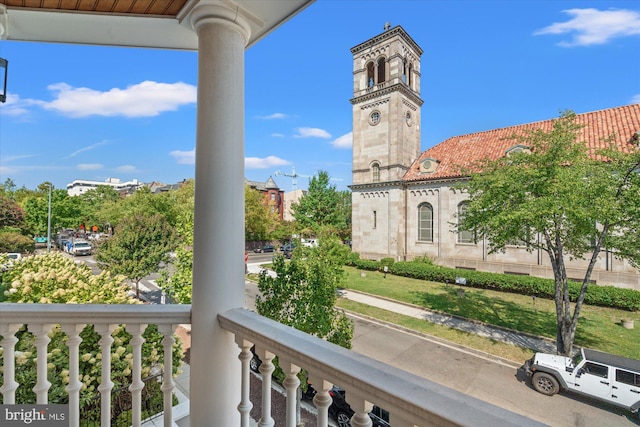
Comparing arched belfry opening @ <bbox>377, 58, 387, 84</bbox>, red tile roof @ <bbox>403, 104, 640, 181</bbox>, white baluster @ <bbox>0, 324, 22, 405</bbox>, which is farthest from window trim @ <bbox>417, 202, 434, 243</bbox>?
Result: white baluster @ <bbox>0, 324, 22, 405</bbox>

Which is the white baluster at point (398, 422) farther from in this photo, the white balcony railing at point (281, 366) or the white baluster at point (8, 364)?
the white baluster at point (8, 364)

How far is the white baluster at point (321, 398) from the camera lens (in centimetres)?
98

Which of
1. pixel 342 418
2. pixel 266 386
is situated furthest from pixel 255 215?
pixel 266 386

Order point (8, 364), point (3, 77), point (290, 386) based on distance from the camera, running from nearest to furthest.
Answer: point (290, 386) → point (8, 364) → point (3, 77)

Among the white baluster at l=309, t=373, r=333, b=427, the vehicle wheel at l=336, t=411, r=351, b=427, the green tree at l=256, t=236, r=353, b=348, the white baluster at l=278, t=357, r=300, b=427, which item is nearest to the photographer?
the white baluster at l=309, t=373, r=333, b=427

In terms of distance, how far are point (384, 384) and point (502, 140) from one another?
779 inches

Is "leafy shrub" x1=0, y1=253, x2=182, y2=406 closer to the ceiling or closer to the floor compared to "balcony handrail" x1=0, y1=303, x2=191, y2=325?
closer to the floor

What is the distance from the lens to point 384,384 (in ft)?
2.63

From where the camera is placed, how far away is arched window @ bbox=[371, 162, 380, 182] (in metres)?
20.4

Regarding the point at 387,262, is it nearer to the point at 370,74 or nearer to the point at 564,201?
the point at 564,201

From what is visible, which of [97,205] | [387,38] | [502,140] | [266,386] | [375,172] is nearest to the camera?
[266,386]

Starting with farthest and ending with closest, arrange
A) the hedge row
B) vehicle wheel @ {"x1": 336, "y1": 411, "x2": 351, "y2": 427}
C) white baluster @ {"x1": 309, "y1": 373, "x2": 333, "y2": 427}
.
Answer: the hedge row → vehicle wheel @ {"x1": 336, "y1": 411, "x2": 351, "y2": 427} → white baluster @ {"x1": 309, "y1": 373, "x2": 333, "y2": 427}

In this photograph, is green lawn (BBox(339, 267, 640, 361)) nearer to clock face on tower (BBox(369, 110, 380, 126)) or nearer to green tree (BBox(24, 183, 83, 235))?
green tree (BBox(24, 183, 83, 235))

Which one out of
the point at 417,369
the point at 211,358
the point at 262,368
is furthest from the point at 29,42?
the point at 417,369
